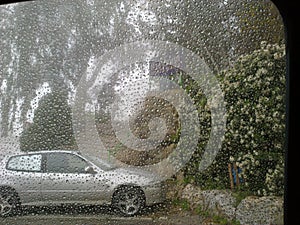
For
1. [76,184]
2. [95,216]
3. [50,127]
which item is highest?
[50,127]

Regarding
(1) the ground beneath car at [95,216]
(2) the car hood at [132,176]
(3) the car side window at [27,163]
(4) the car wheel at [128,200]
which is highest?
(3) the car side window at [27,163]

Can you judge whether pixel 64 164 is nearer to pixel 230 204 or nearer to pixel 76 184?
pixel 76 184

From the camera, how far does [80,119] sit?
1646 millimetres

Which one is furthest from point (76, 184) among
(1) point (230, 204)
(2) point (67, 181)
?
(1) point (230, 204)

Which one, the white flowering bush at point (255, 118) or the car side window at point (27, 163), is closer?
the white flowering bush at point (255, 118)

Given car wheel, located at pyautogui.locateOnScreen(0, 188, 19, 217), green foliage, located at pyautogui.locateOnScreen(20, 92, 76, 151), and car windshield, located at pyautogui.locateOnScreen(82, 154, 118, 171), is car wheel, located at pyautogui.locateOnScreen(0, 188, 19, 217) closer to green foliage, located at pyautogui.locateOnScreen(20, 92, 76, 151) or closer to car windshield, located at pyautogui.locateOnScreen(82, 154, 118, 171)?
green foliage, located at pyautogui.locateOnScreen(20, 92, 76, 151)

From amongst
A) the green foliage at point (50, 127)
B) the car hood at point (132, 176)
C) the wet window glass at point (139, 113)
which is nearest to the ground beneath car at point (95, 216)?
the wet window glass at point (139, 113)

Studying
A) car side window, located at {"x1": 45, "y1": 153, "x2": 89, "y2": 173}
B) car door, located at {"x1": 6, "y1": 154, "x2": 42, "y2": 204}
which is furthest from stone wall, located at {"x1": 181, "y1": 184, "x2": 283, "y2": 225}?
car door, located at {"x1": 6, "y1": 154, "x2": 42, "y2": 204}

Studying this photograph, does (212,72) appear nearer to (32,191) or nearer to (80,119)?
(80,119)

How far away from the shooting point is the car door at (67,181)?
1.58 metres

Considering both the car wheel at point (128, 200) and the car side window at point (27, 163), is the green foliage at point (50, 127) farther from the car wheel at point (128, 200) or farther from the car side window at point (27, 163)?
the car wheel at point (128, 200)

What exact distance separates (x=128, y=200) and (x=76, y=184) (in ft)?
0.70

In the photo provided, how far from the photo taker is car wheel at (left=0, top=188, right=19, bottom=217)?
5.31ft

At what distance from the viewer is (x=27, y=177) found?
1.63 meters
